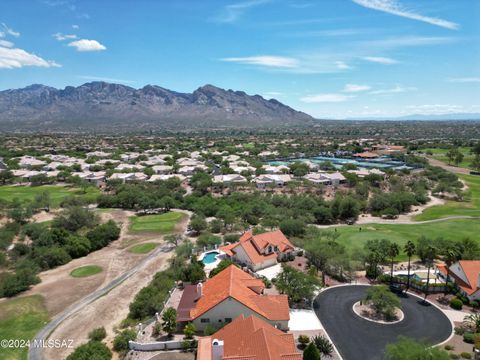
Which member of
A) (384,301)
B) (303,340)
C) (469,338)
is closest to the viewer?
(303,340)

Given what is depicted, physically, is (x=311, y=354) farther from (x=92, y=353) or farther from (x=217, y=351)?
(x=92, y=353)

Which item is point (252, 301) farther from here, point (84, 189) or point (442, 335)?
point (84, 189)

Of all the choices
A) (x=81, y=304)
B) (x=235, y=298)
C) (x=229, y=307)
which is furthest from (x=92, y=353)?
(x=81, y=304)

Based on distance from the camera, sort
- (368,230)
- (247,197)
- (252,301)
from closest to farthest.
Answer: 1. (252,301)
2. (368,230)
3. (247,197)

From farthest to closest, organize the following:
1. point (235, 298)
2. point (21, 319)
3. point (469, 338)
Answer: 1. point (21, 319)
2. point (235, 298)
3. point (469, 338)

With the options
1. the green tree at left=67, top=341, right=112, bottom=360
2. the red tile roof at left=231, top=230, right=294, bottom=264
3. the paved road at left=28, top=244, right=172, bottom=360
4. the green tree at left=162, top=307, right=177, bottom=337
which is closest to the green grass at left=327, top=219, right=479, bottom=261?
the red tile roof at left=231, top=230, right=294, bottom=264

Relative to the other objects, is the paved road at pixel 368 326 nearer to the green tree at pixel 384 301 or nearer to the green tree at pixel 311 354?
the green tree at pixel 384 301

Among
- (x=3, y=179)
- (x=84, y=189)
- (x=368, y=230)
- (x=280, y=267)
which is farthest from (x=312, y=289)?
(x=3, y=179)
